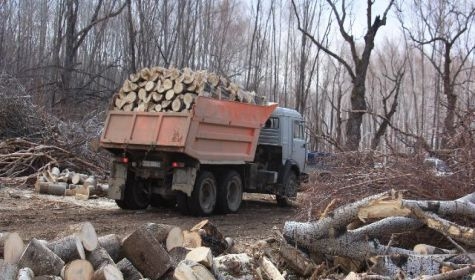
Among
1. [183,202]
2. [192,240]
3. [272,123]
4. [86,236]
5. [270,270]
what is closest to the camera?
[86,236]

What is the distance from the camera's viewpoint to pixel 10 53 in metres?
30.2

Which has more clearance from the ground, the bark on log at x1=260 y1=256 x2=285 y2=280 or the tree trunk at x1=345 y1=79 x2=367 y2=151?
the tree trunk at x1=345 y1=79 x2=367 y2=151

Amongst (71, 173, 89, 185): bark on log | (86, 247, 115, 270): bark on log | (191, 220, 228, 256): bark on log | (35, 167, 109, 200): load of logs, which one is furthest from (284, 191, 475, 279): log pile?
(71, 173, 89, 185): bark on log

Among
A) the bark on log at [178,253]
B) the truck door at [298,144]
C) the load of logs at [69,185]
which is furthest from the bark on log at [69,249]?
the truck door at [298,144]

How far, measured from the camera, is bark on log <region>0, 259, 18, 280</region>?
4.91m

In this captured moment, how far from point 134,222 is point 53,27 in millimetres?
24194

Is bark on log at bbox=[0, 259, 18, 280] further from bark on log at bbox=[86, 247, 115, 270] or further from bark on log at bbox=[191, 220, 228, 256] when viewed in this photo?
bark on log at bbox=[191, 220, 228, 256]

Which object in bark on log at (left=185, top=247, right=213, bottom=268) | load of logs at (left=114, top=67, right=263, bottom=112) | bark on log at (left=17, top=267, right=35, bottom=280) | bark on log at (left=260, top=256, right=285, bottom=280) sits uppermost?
load of logs at (left=114, top=67, right=263, bottom=112)

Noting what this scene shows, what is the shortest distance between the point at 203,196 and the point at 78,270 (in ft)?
23.5

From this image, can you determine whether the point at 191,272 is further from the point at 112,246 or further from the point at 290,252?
the point at 290,252

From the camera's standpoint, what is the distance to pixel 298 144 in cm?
1499

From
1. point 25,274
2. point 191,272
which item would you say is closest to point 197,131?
point 191,272

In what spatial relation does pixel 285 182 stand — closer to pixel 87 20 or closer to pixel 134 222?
pixel 134 222

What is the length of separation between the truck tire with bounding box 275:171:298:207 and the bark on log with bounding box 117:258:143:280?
886cm
